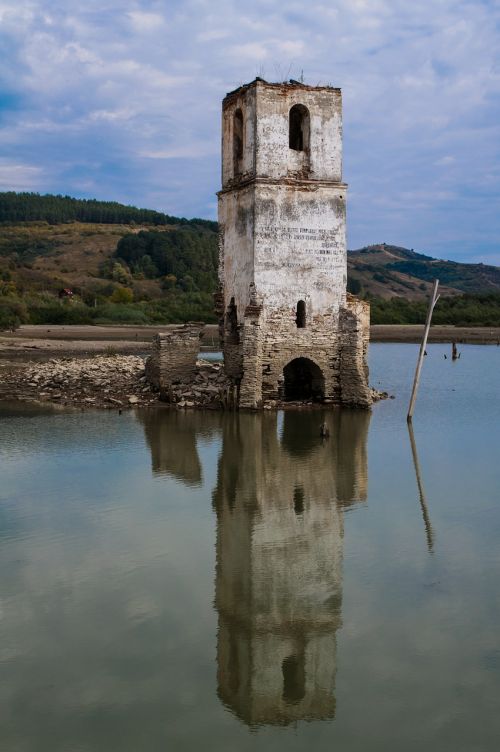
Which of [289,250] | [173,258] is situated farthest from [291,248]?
[173,258]

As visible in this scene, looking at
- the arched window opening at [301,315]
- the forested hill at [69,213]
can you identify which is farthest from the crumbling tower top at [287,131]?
the forested hill at [69,213]

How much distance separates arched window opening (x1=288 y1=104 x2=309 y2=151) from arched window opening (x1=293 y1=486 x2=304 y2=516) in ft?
32.8

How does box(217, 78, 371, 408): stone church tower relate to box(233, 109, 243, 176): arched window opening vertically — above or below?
below

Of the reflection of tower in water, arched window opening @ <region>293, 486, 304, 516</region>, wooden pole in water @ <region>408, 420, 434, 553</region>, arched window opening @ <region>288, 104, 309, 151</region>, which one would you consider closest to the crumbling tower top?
arched window opening @ <region>288, 104, 309, 151</region>

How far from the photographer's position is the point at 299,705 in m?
6.78

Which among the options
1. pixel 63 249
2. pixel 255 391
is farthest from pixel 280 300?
pixel 63 249

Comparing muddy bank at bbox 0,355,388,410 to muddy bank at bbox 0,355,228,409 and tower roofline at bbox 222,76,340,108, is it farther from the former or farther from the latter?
tower roofline at bbox 222,76,340,108

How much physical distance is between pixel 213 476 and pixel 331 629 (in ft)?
21.8

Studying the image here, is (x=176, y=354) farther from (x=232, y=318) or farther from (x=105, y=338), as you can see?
(x=105, y=338)

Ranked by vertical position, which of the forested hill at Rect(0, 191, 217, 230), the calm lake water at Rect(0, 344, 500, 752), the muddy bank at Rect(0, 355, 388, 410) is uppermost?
the forested hill at Rect(0, 191, 217, 230)

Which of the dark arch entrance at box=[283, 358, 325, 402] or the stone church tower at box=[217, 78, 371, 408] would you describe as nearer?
the stone church tower at box=[217, 78, 371, 408]

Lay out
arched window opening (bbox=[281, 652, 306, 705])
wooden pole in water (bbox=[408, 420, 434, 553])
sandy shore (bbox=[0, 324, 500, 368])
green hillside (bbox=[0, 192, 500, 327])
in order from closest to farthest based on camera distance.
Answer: arched window opening (bbox=[281, 652, 306, 705])
wooden pole in water (bbox=[408, 420, 434, 553])
sandy shore (bbox=[0, 324, 500, 368])
green hillside (bbox=[0, 192, 500, 327])

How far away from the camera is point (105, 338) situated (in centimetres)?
4838

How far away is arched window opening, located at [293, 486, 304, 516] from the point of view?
12.1 m
